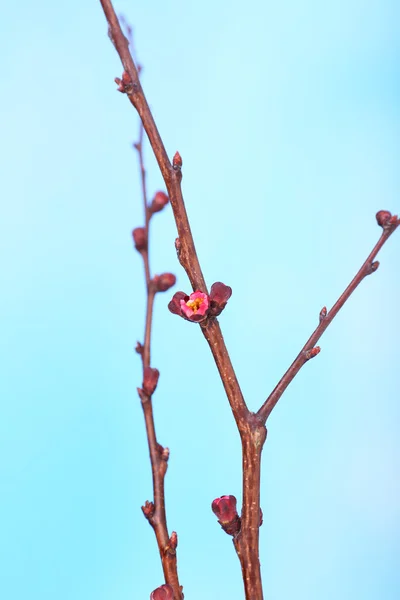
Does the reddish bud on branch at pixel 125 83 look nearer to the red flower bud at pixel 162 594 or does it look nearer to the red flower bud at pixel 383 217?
the red flower bud at pixel 383 217

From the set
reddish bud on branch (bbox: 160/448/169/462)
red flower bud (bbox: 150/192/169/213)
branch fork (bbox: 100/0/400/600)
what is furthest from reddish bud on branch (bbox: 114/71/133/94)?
reddish bud on branch (bbox: 160/448/169/462)

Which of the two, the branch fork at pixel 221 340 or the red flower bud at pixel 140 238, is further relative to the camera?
the branch fork at pixel 221 340

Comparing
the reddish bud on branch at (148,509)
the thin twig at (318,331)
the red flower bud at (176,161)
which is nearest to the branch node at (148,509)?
the reddish bud on branch at (148,509)

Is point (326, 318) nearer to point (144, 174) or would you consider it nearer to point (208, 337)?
point (208, 337)

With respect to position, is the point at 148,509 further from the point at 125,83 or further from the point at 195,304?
the point at 125,83

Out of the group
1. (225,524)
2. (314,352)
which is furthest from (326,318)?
(225,524)

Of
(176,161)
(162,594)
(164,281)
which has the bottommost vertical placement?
(162,594)

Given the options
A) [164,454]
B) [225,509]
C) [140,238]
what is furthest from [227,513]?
[140,238]
